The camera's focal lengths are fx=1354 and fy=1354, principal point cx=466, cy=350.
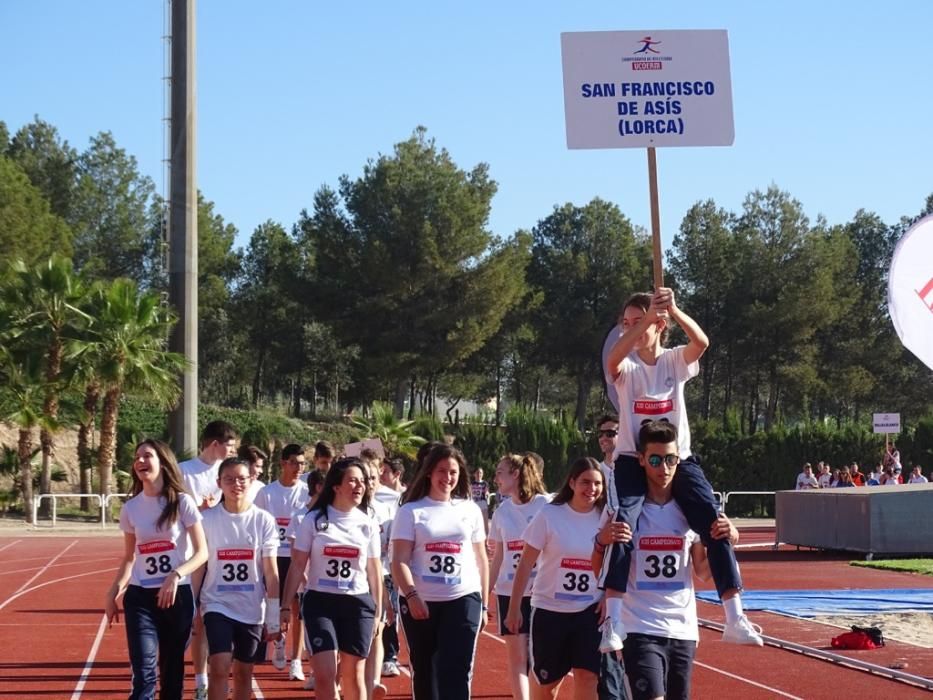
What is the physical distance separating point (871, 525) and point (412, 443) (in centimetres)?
2034

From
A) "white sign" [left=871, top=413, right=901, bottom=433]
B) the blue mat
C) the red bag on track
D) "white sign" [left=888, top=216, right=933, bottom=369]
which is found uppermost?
"white sign" [left=871, top=413, right=901, bottom=433]

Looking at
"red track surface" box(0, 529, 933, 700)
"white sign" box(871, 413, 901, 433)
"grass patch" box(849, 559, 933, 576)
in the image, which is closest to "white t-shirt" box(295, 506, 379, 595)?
"red track surface" box(0, 529, 933, 700)

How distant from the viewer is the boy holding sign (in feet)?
20.9

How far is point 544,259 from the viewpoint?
71.9m

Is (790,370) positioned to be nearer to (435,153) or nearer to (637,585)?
(435,153)

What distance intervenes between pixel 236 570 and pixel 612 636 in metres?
3.25

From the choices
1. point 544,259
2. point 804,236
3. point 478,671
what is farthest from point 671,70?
point 544,259

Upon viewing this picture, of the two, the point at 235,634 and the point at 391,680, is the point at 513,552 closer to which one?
the point at 235,634

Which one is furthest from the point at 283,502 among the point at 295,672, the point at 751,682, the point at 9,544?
the point at 9,544

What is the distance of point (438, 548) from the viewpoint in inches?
326

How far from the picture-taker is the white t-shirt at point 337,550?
334 inches

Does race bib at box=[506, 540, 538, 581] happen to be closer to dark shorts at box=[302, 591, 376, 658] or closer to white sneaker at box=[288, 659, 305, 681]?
dark shorts at box=[302, 591, 376, 658]

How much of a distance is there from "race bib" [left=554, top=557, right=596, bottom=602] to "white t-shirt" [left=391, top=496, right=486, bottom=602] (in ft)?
1.84

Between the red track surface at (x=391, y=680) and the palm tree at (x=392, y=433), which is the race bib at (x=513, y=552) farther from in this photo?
the palm tree at (x=392, y=433)
